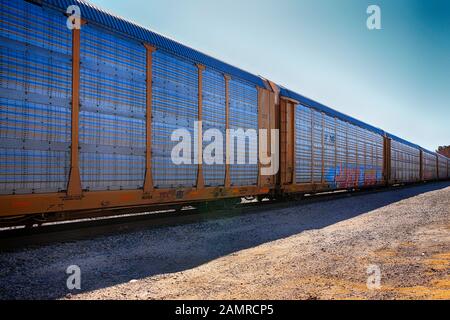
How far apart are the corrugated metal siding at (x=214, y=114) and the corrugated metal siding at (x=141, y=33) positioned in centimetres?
38

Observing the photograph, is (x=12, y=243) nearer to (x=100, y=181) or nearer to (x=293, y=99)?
(x=100, y=181)

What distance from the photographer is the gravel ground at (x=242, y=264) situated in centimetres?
379

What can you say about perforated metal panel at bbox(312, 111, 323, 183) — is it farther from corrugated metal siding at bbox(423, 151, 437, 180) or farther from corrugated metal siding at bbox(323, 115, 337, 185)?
corrugated metal siding at bbox(423, 151, 437, 180)

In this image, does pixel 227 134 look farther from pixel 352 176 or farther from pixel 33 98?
pixel 352 176

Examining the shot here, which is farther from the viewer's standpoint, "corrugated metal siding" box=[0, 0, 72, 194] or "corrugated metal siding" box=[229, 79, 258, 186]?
"corrugated metal siding" box=[229, 79, 258, 186]

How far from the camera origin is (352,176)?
65.4 ft

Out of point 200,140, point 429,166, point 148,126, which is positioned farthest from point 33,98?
point 429,166

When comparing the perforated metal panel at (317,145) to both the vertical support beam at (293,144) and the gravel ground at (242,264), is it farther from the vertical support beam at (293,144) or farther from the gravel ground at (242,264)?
the gravel ground at (242,264)

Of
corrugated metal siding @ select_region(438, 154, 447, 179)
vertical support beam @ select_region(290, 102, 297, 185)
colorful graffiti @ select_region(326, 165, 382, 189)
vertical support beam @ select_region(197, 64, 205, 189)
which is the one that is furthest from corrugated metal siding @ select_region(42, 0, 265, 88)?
corrugated metal siding @ select_region(438, 154, 447, 179)

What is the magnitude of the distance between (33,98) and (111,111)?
150 cm

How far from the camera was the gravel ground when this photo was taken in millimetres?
3789

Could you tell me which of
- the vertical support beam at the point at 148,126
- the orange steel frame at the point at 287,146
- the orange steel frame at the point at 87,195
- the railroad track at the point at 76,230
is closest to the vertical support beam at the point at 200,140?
the orange steel frame at the point at 87,195

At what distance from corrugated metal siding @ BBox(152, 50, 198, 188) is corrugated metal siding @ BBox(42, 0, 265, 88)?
0.24 metres

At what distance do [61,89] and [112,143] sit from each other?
135cm
